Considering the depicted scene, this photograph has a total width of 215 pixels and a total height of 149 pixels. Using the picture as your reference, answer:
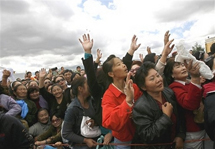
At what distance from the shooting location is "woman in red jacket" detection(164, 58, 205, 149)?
1.93 m

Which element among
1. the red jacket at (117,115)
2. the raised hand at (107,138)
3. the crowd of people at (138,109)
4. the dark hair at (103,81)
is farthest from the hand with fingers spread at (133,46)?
the raised hand at (107,138)

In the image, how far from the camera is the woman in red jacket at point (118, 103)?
6.16 ft

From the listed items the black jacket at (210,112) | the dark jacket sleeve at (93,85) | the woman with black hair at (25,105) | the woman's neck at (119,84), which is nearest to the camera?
the black jacket at (210,112)

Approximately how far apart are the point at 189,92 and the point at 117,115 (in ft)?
2.57

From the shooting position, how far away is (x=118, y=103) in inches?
88.5

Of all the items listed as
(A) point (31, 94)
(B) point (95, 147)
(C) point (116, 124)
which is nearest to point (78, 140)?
(B) point (95, 147)

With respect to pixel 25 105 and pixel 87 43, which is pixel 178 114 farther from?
pixel 25 105

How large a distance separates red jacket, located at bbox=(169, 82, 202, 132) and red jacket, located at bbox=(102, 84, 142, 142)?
469 millimetres

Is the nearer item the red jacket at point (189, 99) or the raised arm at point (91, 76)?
the red jacket at point (189, 99)

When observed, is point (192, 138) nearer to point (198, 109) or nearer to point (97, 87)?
point (198, 109)

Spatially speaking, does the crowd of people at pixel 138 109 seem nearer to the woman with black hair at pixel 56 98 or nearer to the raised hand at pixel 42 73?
the woman with black hair at pixel 56 98

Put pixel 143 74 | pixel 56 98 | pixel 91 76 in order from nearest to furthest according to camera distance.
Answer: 1. pixel 143 74
2. pixel 91 76
3. pixel 56 98

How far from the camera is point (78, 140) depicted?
276 cm

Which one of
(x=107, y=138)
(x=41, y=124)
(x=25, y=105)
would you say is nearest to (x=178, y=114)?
(x=107, y=138)
